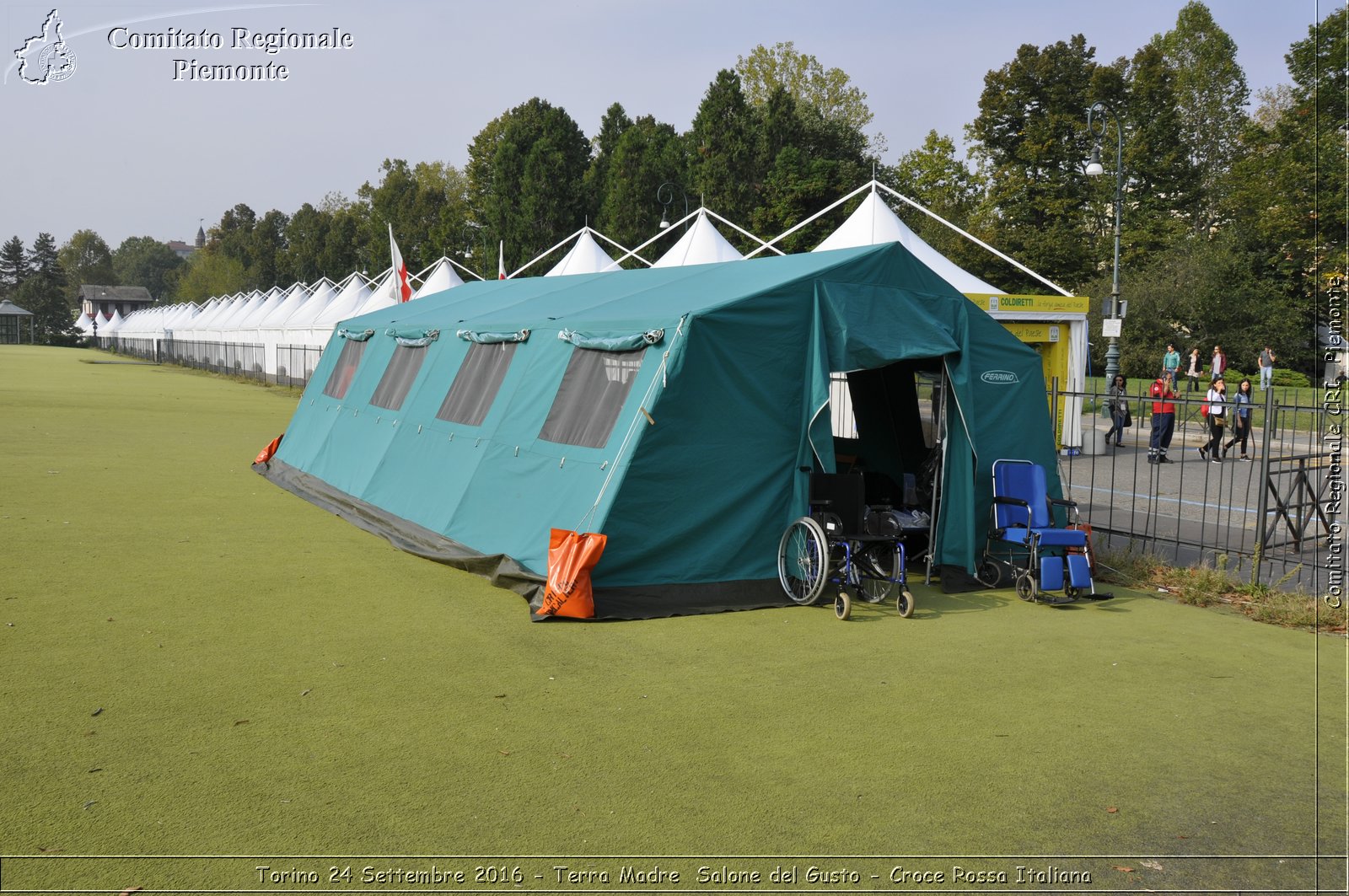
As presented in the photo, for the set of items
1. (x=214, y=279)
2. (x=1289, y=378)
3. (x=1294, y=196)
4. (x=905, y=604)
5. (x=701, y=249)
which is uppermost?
(x=214, y=279)

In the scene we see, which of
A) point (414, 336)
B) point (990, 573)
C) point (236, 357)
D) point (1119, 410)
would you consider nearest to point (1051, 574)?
point (990, 573)

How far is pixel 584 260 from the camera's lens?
92.0 ft

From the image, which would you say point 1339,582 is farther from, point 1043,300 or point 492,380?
point 1043,300

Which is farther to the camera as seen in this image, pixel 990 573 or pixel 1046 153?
pixel 1046 153

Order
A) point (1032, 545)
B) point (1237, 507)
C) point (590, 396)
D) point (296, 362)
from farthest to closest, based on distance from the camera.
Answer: point (296, 362), point (1237, 507), point (590, 396), point (1032, 545)

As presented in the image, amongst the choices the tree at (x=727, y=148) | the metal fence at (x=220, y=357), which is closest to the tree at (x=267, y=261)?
the metal fence at (x=220, y=357)

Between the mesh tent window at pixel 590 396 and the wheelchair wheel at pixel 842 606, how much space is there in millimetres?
2118

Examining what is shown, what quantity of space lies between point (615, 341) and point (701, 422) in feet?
3.44

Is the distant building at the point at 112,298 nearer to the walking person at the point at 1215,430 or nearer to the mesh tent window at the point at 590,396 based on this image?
the walking person at the point at 1215,430

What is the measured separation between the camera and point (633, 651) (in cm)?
692

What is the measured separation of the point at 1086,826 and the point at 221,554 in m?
7.53

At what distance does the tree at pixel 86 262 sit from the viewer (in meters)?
148

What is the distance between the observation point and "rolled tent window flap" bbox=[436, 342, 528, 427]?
10.5 metres

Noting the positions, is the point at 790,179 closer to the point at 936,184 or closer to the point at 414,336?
the point at 936,184
